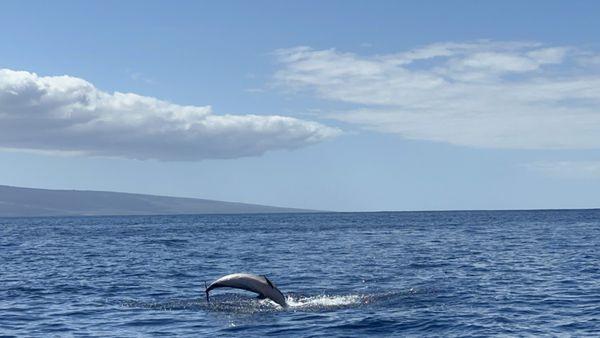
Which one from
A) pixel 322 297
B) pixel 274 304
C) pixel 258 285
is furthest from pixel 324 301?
pixel 258 285

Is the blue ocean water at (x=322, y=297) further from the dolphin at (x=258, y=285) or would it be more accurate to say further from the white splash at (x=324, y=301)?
the dolphin at (x=258, y=285)

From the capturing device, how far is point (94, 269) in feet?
178

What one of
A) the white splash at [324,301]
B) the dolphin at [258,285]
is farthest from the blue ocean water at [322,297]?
the dolphin at [258,285]

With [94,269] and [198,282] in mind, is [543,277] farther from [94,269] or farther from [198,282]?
[94,269]

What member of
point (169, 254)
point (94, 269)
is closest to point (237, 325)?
point (94, 269)

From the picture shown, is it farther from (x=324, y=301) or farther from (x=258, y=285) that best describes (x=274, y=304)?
(x=324, y=301)

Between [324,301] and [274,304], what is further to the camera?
[324,301]

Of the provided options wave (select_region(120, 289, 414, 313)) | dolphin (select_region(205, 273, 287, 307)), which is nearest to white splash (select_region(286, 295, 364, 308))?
wave (select_region(120, 289, 414, 313))

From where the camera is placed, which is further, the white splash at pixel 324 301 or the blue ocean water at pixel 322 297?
the white splash at pixel 324 301

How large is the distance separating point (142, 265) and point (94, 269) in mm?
4392

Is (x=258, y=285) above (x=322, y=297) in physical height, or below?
above

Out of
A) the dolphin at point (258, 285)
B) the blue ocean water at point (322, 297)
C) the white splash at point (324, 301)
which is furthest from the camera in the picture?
the white splash at point (324, 301)

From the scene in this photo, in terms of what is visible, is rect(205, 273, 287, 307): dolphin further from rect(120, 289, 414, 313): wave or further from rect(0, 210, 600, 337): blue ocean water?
rect(0, 210, 600, 337): blue ocean water

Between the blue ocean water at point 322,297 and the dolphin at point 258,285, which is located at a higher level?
the dolphin at point 258,285
